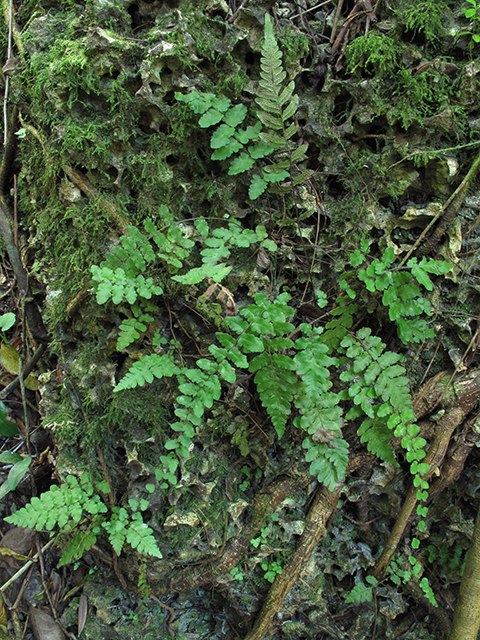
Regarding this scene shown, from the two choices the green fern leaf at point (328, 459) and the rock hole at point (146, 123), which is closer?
the green fern leaf at point (328, 459)

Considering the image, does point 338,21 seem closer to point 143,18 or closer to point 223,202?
point 143,18

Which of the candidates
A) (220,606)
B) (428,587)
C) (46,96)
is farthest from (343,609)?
(46,96)

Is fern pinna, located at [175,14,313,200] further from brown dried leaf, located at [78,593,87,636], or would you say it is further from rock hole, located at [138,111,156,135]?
brown dried leaf, located at [78,593,87,636]

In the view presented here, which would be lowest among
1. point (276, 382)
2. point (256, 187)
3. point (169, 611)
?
point (169, 611)

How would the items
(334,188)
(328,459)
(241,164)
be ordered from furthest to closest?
(334,188)
(241,164)
(328,459)

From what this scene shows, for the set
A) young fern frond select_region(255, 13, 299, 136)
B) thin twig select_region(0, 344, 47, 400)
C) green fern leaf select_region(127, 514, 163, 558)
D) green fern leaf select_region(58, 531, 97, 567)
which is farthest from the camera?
thin twig select_region(0, 344, 47, 400)

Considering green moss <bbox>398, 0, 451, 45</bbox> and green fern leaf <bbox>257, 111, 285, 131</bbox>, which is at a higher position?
green moss <bbox>398, 0, 451, 45</bbox>

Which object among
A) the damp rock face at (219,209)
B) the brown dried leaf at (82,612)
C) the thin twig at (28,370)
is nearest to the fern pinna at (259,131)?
the damp rock face at (219,209)

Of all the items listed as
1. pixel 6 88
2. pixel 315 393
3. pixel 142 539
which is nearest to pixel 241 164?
pixel 315 393

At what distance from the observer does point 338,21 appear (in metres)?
2.92

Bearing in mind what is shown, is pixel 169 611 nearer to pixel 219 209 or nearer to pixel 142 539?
pixel 142 539

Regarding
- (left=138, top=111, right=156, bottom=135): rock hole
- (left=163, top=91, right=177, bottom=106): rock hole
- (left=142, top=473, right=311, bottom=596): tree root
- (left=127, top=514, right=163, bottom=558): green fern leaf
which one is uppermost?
(left=163, top=91, right=177, bottom=106): rock hole

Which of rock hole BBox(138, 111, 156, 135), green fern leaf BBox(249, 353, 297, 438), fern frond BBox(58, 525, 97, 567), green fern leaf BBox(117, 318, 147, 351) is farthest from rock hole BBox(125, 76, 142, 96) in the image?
fern frond BBox(58, 525, 97, 567)

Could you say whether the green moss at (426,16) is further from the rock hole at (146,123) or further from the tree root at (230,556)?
the tree root at (230,556)
